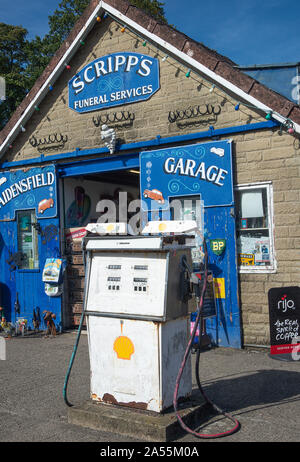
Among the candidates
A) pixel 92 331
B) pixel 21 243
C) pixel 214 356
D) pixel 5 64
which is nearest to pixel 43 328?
pixel 21 243

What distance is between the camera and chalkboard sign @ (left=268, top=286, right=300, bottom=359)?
722cm

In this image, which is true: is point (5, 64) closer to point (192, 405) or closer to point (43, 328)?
point (43, 328)

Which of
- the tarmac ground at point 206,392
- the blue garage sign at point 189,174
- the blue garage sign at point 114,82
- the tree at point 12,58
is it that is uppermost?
the tree at point 12,58

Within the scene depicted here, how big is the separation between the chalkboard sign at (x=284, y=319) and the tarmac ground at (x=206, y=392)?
0.83ft

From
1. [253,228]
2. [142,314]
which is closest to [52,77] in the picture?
[253,228]

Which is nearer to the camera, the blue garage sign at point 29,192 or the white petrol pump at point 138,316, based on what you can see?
the white petrol pump at point 138,316

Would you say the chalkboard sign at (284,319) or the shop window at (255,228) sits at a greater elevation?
the shop window at (255,228)

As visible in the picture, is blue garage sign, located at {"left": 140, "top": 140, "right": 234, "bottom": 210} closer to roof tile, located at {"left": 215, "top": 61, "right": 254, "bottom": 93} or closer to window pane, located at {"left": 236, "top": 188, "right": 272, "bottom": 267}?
window pane, located at {"left": 236, "top": 188, "right": 272, "bottom": 267}

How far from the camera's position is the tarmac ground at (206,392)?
15.3 ft

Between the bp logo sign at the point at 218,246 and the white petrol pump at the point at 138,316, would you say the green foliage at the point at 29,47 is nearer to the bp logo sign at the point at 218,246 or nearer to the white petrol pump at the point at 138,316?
the bp logo sign at the point at 218,246

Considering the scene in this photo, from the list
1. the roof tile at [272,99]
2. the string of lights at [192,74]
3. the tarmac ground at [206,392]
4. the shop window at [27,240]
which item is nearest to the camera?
the tarmac ground at [206,392]

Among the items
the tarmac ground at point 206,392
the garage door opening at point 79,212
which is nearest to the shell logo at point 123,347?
the tarmac ground at point 206,392
